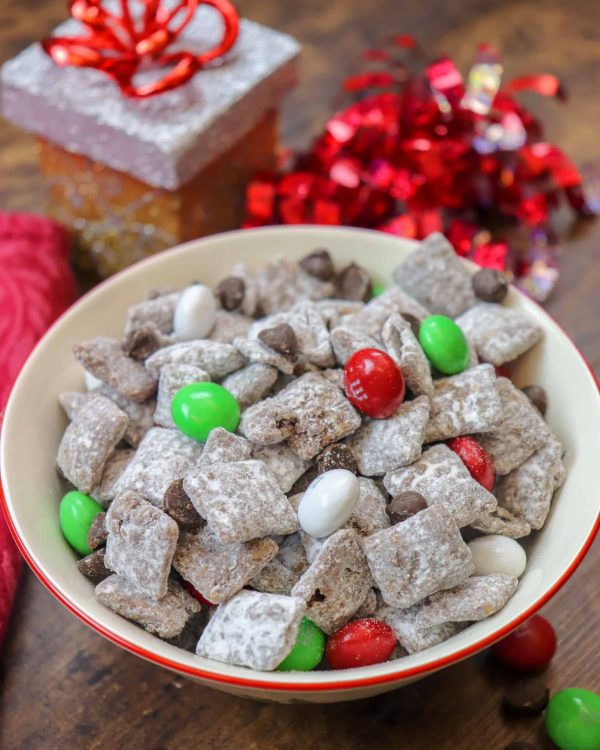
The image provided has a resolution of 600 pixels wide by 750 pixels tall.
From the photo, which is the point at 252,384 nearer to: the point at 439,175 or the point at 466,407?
the point at 466,407

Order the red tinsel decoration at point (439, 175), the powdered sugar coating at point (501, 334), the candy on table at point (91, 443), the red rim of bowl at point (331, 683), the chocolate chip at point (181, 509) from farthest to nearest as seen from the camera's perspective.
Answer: the red tinsel decoration at point (439, 175)
the powdered sugar coating at point (501, 334)
the candy on table at point (91, 443)
the chocolate chip at point (181, 509)
the red rim of bowl at point (331, 683)

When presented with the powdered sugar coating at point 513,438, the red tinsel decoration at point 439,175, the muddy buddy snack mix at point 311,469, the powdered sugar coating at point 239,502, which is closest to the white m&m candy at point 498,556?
the muddy buddy snack mix at point 311,469

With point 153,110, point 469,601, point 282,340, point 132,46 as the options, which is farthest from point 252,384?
point 132,46

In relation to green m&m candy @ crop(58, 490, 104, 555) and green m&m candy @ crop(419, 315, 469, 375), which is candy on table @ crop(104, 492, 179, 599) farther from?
green m&m candy @ crop(419, 315, 469, 375)

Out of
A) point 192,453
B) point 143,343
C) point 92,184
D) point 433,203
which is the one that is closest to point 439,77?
point 433,203

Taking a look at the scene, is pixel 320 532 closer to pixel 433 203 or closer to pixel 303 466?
pixel 303 466

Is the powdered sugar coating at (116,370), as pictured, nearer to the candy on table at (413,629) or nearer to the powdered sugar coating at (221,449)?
the powdered sugar coating at (221,449)
